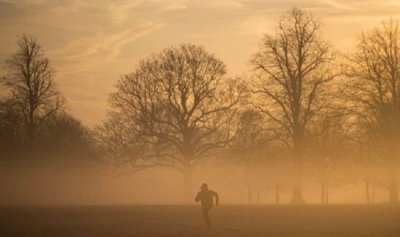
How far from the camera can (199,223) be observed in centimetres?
3909

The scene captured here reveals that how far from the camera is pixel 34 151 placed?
71.1 meters

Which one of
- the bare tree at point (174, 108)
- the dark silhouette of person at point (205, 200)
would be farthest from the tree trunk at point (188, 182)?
the dark silhouette of person at point (205, 200)

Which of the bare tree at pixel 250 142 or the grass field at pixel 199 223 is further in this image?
the bare tree at pixel 250 142

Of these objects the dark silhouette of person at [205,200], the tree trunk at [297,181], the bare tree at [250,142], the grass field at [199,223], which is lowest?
the grass field at [199,223]

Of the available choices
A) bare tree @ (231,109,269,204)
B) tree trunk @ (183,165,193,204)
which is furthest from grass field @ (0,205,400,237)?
tree trunk @ (183,165,193,204)

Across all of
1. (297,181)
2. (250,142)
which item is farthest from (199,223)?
(250,142)

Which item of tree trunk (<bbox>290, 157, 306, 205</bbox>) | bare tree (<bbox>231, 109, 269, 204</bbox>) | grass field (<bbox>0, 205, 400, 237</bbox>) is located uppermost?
bare tree (<bbox>231, 109, 269, 204</bbox>)

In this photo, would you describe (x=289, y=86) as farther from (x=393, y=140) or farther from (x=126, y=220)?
(x=126, y=220)

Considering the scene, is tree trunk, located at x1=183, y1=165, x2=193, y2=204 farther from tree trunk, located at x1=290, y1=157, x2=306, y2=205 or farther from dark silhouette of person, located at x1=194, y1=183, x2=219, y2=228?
dark silhouette of person, located at x1=194, y1=183, x2=219, y2=228

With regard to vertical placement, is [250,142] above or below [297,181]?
above

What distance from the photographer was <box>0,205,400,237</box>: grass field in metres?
32.5

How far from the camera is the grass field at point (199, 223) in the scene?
32500 millimetres

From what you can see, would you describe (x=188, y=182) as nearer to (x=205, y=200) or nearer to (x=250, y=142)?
(x=250, y=142)

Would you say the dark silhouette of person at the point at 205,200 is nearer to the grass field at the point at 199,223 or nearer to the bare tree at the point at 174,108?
the grass field at the point at 199,223
